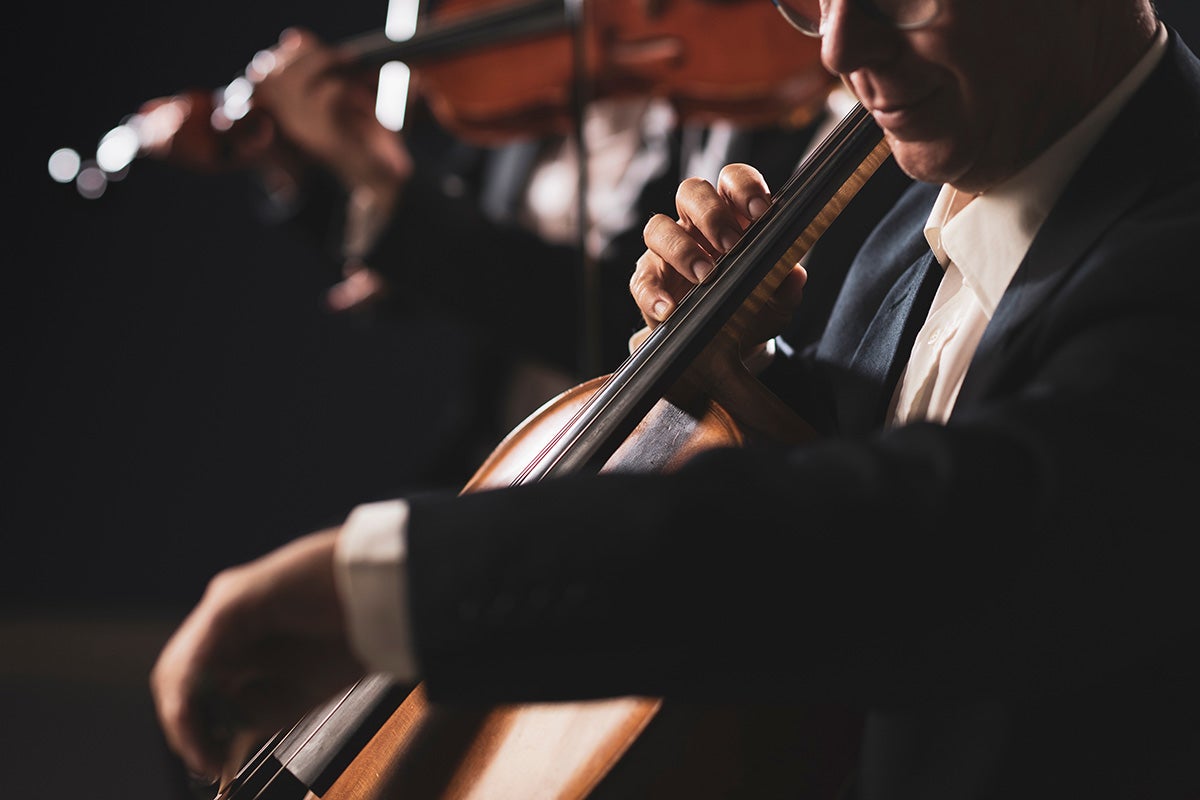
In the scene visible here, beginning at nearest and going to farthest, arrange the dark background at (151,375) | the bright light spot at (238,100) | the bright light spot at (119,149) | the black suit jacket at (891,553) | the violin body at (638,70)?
the black suit jacket at (891,553) < the violin body at (638,70) < the bright light spot at (238,100) < the bright light spot at (119,149) < the dark background at (151,375)

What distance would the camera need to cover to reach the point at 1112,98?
1.83ft

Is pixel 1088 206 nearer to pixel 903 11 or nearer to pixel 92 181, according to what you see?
pixel 903 11

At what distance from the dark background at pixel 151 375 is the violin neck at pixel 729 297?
6.47ft

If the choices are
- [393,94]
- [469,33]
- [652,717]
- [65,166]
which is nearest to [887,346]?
[652,717]

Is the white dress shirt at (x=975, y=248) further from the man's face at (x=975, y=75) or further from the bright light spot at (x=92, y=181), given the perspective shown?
the bright light spot at (x=92, y=181)

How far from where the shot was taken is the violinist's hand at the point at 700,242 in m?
0.66

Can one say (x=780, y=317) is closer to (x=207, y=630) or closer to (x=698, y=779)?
(x=698, y=779)

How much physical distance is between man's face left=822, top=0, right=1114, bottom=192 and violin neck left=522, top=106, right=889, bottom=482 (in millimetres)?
69

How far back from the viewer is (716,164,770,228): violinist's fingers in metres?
0.66

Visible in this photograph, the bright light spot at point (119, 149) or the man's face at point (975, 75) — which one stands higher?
the bright light spot at point (119, 149)

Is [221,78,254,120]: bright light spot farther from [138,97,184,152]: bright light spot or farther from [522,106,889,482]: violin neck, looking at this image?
[522,106,889,482]: violin neck

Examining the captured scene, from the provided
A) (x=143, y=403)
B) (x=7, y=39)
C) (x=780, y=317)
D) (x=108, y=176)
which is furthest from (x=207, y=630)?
(x=7, y=39)

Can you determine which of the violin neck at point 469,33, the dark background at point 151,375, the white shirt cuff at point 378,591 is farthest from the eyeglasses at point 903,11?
the dark background at point 151,375

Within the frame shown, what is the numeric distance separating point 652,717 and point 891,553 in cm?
17
